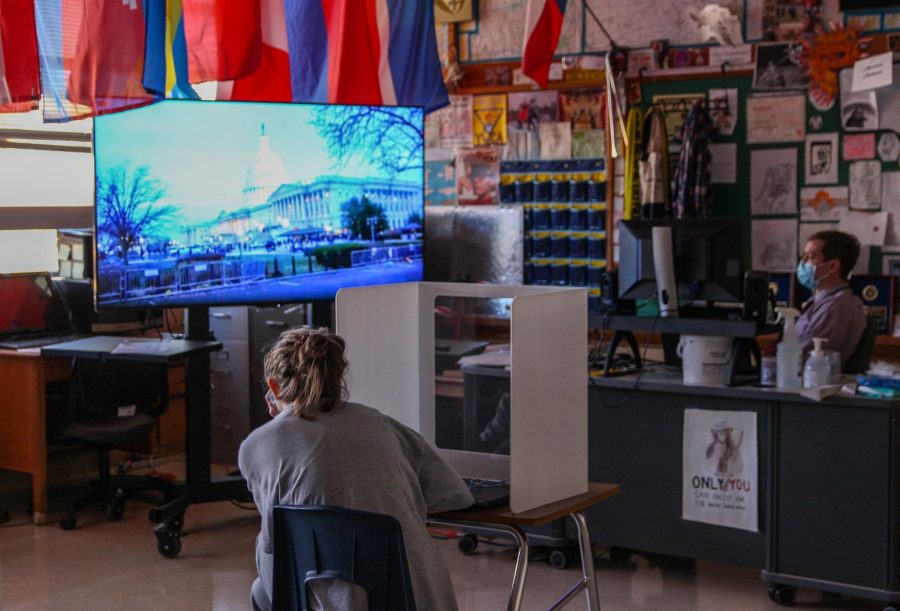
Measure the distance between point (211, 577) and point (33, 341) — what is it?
170 cm

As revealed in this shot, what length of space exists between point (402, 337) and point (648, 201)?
9.59 feet

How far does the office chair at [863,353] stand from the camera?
15.3ft

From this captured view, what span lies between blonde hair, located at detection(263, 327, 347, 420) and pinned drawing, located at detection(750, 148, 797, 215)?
3823 millimetres

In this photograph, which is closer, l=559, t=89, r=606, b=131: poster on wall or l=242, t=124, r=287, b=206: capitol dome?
l=242, t=124, r=287, b=206: capitol dome

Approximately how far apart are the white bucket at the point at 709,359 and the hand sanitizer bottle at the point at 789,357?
20 cm

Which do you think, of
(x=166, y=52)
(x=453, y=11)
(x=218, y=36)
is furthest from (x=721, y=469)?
(x=453, y=11)

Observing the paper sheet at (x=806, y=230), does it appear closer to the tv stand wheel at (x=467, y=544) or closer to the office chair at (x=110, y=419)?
the tv stand wheel at (x=467, y=544)

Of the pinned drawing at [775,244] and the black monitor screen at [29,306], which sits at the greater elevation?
the pinned drawing at [775,244]

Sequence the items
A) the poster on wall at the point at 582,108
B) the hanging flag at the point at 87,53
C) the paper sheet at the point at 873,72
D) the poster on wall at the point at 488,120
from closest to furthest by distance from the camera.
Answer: the hanging flag at the point at 87,53, the paper sheet at the point at 873,72, the poster on wall at the point at 582,108, the poster on wall at the point at 488,120

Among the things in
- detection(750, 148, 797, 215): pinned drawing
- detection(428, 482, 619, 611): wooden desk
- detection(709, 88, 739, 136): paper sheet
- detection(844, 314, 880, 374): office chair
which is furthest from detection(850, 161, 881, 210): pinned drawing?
detection(428, 482, 619, 611): wooden desk

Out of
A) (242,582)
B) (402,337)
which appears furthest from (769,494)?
(242,582)

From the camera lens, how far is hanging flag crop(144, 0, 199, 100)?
4.16 meters

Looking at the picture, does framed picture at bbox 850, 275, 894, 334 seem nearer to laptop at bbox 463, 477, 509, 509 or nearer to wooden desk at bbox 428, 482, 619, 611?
wooden desk at bbox 428, 482, 619, 611

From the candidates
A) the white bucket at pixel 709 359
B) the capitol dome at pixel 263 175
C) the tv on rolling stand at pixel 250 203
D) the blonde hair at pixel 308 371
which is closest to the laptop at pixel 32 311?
the tv on rolling stand at pixel 250 203
